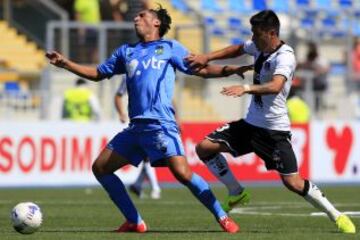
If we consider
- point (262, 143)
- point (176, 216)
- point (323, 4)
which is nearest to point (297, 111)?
point (323, 4)

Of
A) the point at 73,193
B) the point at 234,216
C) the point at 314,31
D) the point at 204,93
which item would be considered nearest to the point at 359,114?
the point at 204,93

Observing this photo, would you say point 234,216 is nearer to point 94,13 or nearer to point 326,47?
point 94,13

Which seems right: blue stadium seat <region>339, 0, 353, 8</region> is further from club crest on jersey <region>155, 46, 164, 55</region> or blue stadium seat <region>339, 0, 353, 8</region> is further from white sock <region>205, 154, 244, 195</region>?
club crest on jersey <region>155, 46, 164, 55</region>

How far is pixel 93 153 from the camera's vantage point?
2356cm

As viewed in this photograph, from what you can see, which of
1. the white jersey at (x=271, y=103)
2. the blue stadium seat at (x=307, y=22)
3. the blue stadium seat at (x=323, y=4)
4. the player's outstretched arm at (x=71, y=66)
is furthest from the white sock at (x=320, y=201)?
→ the blue stadium seat at (x=323, y=4)

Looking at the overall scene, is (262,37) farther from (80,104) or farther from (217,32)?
(217,32)

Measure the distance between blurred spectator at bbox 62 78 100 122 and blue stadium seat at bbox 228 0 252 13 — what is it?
8.86m

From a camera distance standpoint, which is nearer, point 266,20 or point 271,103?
point 266,20

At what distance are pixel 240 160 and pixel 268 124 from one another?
1186 centimetres

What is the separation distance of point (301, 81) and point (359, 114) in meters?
1.43

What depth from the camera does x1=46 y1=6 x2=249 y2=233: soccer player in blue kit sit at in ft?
39.4

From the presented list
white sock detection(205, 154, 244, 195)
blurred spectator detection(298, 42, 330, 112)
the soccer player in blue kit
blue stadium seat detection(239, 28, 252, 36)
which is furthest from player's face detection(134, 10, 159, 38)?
blue stadium seat detection(239, 28, 252, 36)

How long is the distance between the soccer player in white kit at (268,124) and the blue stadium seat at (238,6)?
754 inches

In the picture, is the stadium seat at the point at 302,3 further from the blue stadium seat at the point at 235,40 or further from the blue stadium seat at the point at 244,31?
the blue stadium seat at the point at 235,40
